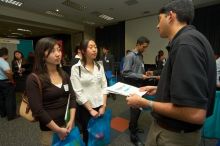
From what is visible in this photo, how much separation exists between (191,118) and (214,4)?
7.48 meters

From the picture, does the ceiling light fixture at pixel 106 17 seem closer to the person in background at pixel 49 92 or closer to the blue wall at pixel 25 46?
the blue wall at pixel 25 46

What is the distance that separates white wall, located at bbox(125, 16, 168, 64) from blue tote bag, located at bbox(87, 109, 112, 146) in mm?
6626

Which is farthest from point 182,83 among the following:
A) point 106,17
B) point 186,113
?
point 106,17

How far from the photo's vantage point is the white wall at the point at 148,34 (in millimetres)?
8183

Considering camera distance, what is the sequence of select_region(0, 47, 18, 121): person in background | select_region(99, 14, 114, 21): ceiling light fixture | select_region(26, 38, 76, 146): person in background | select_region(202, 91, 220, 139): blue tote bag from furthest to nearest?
select_region(99, 14, 114, 21): ceiling light fixture
select_region(0, 47, 18, 121): person in background
select_region(202, 91, 220, 139): blue tote bag
select_region(26, 38, 76, 146): person in background

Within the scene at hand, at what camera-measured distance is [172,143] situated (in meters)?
0.97

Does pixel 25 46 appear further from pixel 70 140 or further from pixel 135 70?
pixel 70 140

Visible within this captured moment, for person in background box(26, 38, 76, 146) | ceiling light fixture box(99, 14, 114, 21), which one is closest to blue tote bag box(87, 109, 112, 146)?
person in background box(26, 38, 76, 146)

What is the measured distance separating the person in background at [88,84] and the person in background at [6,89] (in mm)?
2317

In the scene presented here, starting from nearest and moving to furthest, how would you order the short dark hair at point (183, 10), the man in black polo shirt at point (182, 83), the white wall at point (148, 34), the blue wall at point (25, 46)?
the man in black polo shirt at point (182, 83)
the short dark hair at point (183, 10)
the white wall at point (148, 34)
the blue wall at point (25, 46)

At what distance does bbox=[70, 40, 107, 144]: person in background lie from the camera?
6.21 ft

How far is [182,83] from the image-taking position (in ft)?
2.54

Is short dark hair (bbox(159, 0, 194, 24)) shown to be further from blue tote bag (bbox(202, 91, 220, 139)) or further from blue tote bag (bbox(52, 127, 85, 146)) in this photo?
blue tote bag (bbox(202, 91, 220, 139))

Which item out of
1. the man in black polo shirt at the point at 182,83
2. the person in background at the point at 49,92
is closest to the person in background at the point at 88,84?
the person in background at the point at 49,92
